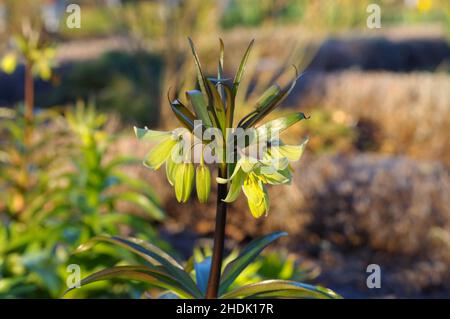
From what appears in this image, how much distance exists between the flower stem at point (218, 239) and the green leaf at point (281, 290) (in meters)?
0.03

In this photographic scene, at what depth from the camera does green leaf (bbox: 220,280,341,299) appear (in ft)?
4.55

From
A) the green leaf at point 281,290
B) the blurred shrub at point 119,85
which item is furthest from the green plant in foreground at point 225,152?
the blurred shrub at point 119,85

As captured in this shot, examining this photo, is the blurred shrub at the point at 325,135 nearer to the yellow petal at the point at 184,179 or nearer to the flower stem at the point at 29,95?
the flower stem at the point at 29,95

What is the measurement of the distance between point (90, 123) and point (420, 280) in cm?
166

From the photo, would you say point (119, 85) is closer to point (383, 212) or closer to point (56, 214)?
Result: point (383, 212)

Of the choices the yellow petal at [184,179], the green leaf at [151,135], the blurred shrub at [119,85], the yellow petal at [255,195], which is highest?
the blurred shrub at [119,85]

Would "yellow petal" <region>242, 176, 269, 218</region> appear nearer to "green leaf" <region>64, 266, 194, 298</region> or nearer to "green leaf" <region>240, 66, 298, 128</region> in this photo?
"green leaf" <region>240, 66, 298, 128</region>

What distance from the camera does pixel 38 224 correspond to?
2.84 meters

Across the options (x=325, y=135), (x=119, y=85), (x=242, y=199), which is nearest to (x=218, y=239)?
(x=242, y=199)

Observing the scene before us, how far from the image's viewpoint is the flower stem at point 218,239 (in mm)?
1360

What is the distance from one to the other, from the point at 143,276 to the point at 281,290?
28cm

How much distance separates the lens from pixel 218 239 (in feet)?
4.59

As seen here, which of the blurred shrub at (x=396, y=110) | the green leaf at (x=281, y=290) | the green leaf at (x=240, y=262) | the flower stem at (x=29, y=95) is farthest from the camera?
the blurred shrub at (x=396, y=110)
